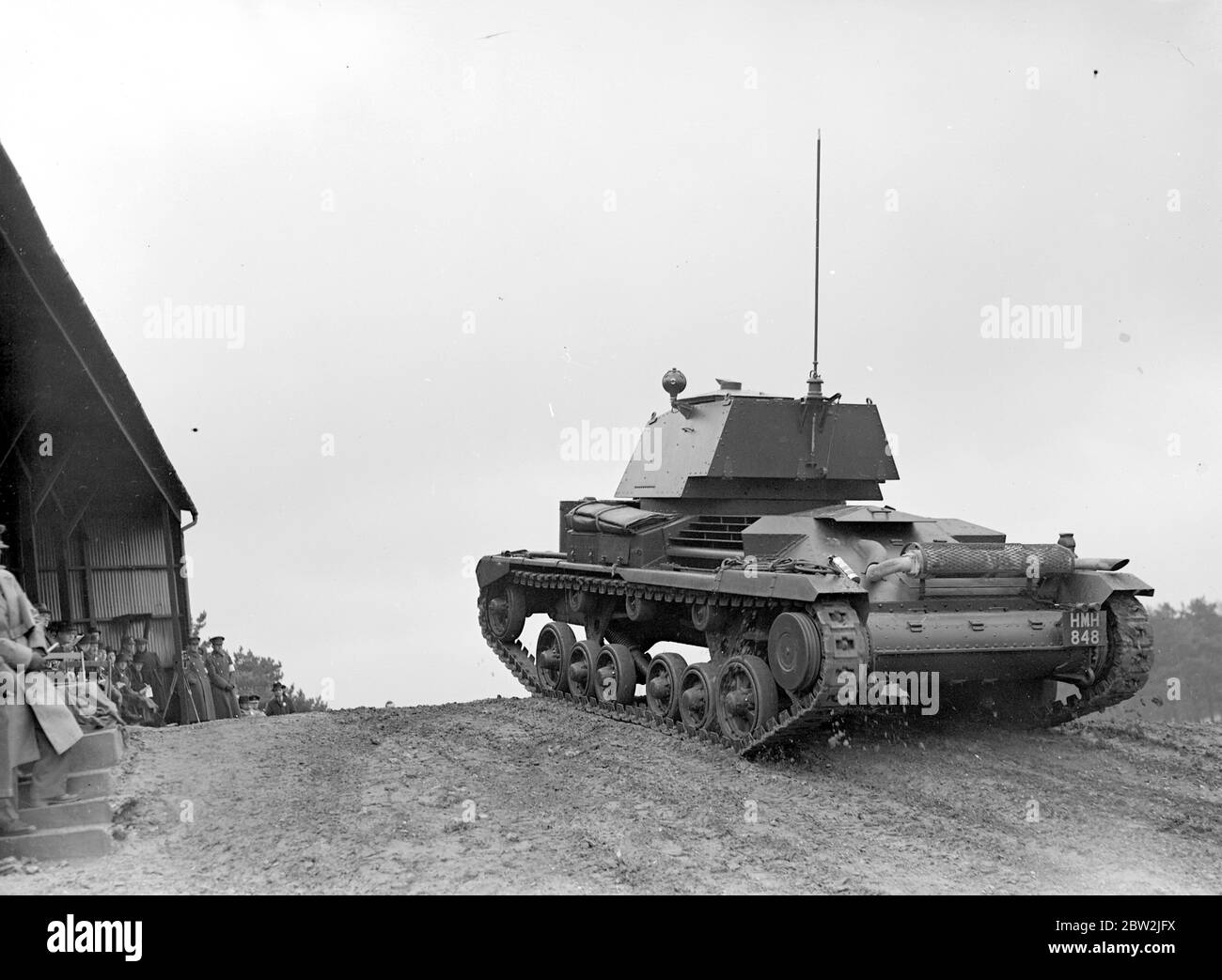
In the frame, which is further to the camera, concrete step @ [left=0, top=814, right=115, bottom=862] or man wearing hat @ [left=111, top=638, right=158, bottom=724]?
man wearing hat @ [left=111, top=638, right=158, bottom=724]

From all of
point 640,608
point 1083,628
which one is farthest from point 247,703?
point 1083,628

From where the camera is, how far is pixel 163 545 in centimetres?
1673

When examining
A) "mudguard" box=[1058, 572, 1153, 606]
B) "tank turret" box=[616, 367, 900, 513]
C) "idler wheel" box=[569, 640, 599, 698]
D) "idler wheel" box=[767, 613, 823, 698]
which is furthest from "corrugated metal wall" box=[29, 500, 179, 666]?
"mudguard" box=[1058, 572, 1153, 606]

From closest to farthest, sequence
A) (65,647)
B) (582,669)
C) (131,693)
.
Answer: (65,647), (582,669), (131,693)

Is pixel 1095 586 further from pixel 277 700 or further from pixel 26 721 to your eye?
pixel 277 700

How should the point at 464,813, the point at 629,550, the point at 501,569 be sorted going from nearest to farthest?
the point at 464,813 → the point at 629,550 → the point at 501,569

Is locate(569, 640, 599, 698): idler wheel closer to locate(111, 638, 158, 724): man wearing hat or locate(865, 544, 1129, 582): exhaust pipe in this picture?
locate(865, 544, 1129, 582): exhaust pipe

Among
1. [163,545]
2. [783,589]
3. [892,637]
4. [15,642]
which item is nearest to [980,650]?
[892,637]

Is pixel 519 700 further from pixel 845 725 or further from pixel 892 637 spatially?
pixel 892 637

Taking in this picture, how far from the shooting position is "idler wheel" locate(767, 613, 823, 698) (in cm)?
881

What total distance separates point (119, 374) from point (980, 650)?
31.9 ft

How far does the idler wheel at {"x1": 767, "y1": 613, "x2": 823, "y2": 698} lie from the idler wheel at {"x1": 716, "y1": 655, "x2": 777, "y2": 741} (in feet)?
0.48

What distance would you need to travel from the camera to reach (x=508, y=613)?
14742 millimetres

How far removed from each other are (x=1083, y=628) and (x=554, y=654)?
5.95m
